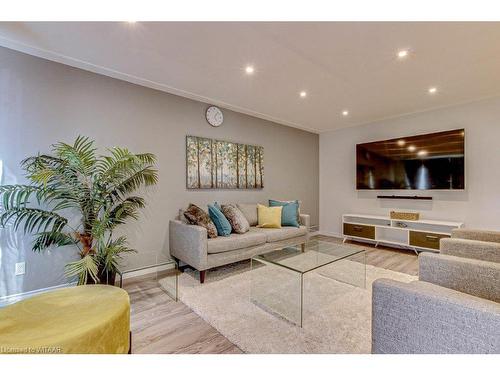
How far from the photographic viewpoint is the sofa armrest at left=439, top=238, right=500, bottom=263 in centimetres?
183

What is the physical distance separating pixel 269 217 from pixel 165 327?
2195mm

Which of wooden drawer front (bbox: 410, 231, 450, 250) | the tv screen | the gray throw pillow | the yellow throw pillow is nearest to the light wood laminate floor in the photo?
the gray throw pillow

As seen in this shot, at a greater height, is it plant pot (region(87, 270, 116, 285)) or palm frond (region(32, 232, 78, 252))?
palm frond (region(32, 232, 78, 252))

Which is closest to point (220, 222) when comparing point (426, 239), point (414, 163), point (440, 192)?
point (426, 239)

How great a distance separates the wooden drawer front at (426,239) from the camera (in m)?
3.62

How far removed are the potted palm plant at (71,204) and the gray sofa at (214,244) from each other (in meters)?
0.73

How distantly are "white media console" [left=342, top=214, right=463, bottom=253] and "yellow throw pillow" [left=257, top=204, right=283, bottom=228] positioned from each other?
1.76m

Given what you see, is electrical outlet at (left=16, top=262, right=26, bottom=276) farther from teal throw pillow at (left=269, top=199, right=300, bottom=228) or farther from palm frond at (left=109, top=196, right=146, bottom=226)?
teal throw pillow at (left=269, top=199, right=300, bottom=228)

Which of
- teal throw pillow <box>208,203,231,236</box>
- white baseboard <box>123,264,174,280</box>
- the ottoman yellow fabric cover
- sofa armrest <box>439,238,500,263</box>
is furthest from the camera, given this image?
teal throw pillow <box>208,203,231,236</box>

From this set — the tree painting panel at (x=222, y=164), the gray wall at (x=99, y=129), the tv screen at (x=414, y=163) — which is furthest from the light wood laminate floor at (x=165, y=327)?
the tv screen at (x=414, y=163)

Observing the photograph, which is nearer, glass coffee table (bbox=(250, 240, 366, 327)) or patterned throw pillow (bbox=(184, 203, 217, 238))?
glass coffee table (bbox=(250, 240, 366, 327))

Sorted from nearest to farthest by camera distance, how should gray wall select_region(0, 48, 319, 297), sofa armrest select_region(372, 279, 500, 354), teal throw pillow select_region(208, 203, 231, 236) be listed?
sofa armrest select_region(372, 279, 500, 354)
gray wall select_region(0, 48, 319, 297)
teal throw pillow select_region(208, 203, 231, 236)

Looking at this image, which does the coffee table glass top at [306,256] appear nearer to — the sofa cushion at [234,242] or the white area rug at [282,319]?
the white area rug at [282,319]

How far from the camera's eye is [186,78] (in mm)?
2840
